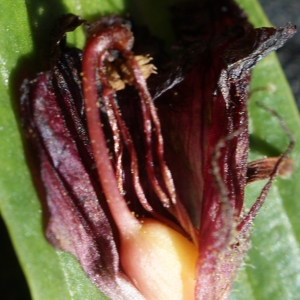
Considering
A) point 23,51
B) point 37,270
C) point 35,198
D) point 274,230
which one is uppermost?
point 23,51

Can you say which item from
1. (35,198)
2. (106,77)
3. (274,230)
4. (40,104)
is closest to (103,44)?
(106,77)

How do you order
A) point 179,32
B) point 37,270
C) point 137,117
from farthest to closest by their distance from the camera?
point 179,32 < point 137,117 < point 37,270

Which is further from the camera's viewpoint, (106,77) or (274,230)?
(274,230)

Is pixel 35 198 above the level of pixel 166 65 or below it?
below

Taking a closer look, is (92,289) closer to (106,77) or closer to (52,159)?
(52,159)

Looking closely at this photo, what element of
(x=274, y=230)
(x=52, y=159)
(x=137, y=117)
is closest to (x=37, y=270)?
(x=52, y=159)

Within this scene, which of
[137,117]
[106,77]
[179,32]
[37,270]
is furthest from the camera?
[179,32]

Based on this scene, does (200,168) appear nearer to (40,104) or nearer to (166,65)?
(166,65)
